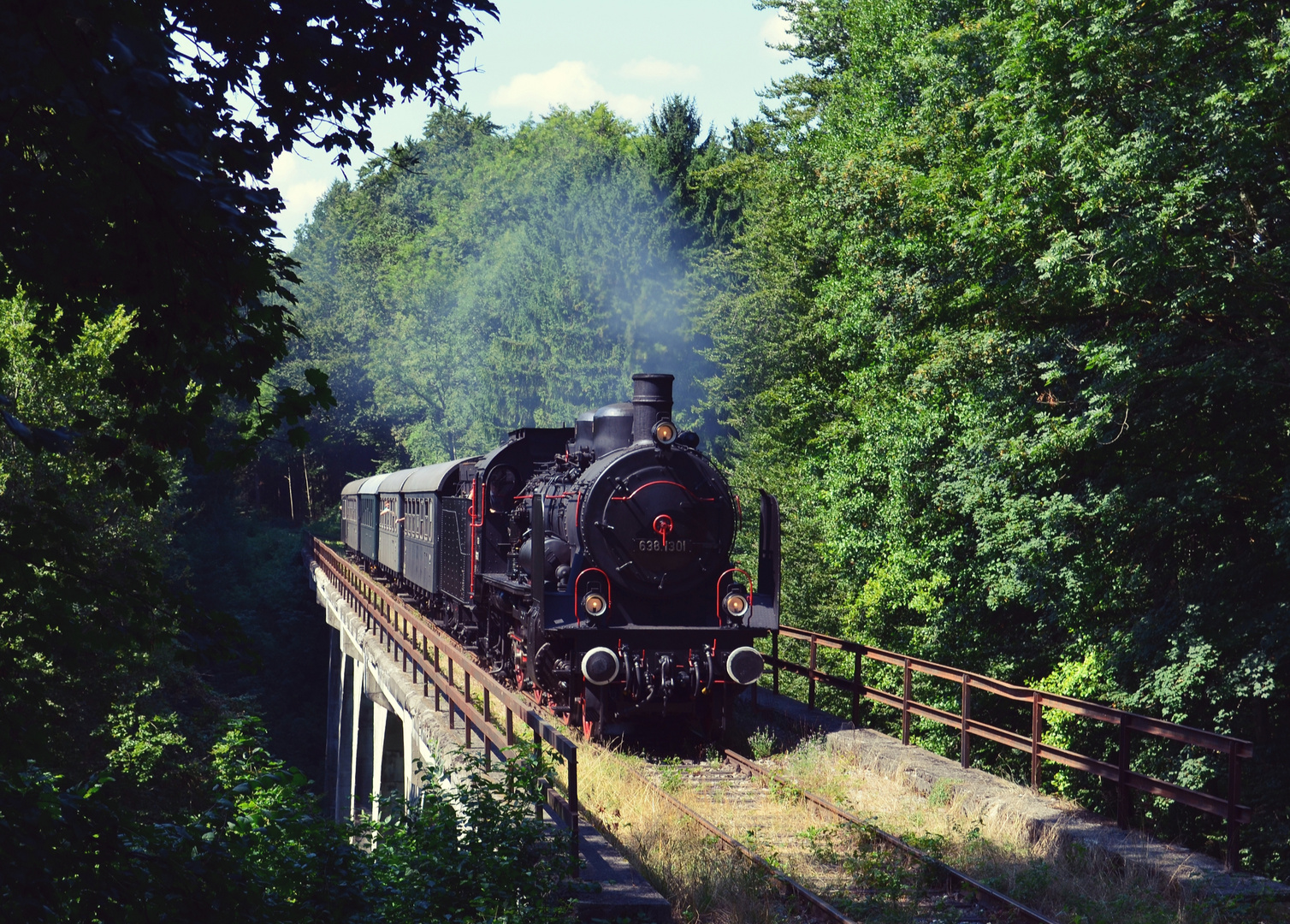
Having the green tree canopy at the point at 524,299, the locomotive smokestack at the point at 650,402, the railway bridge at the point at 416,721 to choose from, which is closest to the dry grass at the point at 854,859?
the railway bridge at the point at 416,721

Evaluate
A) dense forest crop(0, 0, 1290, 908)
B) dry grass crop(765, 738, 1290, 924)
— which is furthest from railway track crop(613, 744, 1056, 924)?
dense forest crop(0, 0, 1290, 908)

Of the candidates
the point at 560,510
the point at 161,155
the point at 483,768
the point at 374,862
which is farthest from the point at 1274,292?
the point at 161,155

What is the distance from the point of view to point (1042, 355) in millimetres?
15211

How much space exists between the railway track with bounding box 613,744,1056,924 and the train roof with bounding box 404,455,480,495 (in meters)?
8.06

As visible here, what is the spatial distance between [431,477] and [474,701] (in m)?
8.14

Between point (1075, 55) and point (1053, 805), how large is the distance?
9.10 meters

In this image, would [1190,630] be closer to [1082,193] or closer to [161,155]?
[1082,193]

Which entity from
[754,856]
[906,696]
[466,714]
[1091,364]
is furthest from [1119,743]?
[1091,364]

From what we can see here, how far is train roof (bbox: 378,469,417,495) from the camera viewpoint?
2348cm

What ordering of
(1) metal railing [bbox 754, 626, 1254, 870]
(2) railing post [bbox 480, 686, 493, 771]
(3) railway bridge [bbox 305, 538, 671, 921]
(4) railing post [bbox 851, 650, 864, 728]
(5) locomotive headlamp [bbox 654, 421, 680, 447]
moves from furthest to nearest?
(5) locomotive headlamp [bbox 654, 421, 680, 447], (4) railing post [bbox 851, 650, 864, 728], (2) railing post [bbox 480, 686, 493, 771], (1) metal railing [bbox 754, 626, 1254, 870], (3) railway bridge [bbox 305, 538, 671, 921]

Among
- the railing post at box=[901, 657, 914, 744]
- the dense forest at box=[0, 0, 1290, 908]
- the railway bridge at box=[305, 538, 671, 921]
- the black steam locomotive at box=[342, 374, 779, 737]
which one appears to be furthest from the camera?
the black steam locomotive at box=[342, 374, 779, 737]

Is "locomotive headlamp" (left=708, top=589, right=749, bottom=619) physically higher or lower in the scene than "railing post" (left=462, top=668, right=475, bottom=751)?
higher

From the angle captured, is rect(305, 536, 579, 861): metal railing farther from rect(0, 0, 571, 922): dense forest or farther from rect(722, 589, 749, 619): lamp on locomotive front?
rect(722, 589, 749, 619): lamp on locomotive front

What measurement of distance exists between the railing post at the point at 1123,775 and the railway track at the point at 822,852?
5.80 feet
